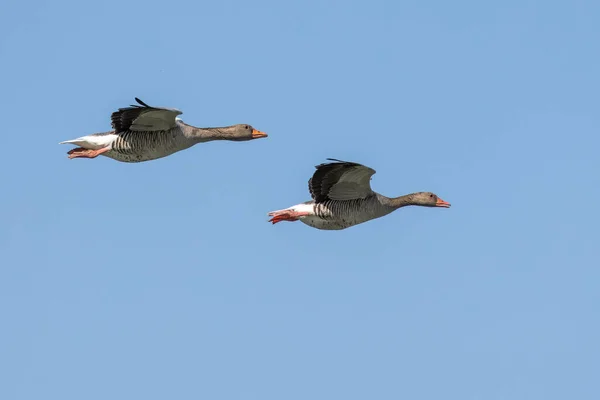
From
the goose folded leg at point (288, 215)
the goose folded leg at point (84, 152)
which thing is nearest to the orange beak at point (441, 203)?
the goose folded leg at point (288, 215)

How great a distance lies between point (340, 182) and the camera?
113 ft

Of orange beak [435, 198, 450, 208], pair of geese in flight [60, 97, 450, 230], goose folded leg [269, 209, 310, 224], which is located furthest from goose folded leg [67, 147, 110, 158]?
orange beak [435, 198, 450, 208]

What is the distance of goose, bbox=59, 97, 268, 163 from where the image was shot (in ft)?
114

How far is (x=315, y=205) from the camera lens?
35.4 meters

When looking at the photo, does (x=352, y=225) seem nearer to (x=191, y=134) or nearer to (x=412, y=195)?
(x=412, y=195)

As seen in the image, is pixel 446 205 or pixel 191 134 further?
pixel 446 205

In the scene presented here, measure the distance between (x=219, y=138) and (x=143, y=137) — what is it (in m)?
2.36

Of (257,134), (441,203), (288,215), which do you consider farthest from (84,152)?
(441,203)

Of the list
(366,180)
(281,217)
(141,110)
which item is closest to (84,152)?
(141,110)

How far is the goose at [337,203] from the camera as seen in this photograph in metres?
34.5

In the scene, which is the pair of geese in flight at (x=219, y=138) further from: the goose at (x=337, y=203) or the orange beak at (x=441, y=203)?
the orange beak at (x=441, y=203)

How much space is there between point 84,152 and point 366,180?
330 inches

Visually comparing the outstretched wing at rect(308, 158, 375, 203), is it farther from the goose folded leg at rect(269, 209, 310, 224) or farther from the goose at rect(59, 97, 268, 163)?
the goose at rect(59, 97, 268, 163)

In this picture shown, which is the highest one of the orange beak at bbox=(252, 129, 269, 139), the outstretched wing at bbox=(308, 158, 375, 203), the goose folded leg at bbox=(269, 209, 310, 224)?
the orange beak at bbox=(252, 129, 269, 139)
